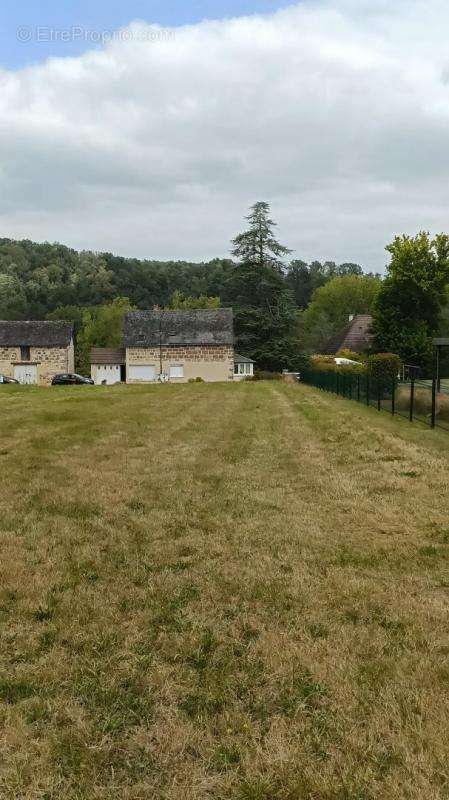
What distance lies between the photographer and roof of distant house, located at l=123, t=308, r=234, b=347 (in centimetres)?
5319

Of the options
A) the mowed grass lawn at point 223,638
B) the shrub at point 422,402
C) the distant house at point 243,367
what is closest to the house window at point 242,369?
the distant house at point 243,367

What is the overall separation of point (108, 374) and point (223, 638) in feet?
177

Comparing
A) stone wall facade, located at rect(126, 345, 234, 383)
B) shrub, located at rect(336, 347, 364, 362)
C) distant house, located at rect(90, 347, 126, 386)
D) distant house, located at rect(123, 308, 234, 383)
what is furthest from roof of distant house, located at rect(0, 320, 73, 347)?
shrub, located at rect(336, 347, 364, 362)

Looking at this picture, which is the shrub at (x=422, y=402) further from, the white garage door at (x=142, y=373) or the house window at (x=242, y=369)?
the white garage door at (x=142, y=373)

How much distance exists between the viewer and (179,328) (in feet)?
179

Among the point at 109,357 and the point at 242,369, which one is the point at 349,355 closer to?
the point at 242,369

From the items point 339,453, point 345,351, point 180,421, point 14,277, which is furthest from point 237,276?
point 14,277

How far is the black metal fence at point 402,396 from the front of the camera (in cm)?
1784

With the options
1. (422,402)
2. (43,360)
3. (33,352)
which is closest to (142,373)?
(43,360)

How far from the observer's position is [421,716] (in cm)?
296

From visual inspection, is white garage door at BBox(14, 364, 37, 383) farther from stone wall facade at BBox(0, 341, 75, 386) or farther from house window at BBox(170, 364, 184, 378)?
house window at BBox(170, 364, 184, 378)

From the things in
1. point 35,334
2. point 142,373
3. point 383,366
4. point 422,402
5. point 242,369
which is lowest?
point 142,373

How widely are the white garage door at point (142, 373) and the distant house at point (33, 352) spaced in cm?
784

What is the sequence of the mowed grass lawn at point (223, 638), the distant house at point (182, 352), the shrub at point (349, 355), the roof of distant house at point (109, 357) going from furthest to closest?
the roof of distant house at point (109, 357), the shrub at point (349, 355), the distant house at point (182, 352), the mowed grass lawn at point (223, 638)
